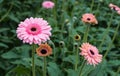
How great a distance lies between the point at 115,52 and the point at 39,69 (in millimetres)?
876

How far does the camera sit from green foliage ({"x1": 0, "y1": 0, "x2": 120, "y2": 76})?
209cm

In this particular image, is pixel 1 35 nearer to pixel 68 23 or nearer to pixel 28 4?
pixel 68 23

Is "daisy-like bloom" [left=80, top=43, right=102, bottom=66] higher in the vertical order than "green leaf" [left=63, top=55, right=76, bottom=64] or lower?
higher

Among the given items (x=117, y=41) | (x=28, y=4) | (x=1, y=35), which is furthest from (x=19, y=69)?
(x=28, y=4)

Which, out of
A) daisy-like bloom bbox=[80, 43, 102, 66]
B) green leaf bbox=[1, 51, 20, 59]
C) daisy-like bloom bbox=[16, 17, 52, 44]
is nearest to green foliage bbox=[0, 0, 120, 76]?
green leaf bbox=[1, 51, 20, 59]

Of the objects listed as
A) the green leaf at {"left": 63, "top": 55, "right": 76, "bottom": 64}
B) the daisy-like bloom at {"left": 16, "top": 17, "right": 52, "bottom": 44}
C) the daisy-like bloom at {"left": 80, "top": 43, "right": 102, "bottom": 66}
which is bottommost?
the green leaf at {"left": 63, "top": 55, "right": 76, "bottom": 64}

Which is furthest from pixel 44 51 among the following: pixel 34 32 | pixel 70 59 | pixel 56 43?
pixel 56 43

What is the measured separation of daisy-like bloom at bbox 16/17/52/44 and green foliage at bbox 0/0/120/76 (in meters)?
0.40

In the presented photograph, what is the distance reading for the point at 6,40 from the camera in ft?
8.40

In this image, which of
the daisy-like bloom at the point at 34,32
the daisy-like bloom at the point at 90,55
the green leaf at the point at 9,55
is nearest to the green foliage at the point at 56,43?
the green leaf at the point at 9,55

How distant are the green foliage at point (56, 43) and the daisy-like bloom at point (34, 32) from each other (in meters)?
0.40

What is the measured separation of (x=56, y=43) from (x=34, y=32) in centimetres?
118

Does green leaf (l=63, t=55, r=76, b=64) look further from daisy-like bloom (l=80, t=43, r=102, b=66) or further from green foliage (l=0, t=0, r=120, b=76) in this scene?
daisy-like bloom (l=80, t=43, r=102, b=66)

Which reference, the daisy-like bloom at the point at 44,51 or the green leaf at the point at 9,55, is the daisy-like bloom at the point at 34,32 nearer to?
the daisy-like bloom at the point at 44,51
